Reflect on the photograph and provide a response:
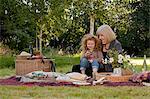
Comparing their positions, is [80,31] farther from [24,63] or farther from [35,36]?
[24,63]

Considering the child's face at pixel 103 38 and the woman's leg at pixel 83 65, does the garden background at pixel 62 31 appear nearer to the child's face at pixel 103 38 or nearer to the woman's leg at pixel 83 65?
the woman's leg at pixel 83 65

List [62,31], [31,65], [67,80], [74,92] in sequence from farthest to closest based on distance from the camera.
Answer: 1. [62,31]
2. [31,65]
3. [67,80]
4. [74,92]

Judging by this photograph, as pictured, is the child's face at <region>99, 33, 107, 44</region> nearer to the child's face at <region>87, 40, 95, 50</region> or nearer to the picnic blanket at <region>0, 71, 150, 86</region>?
the child's face at <region>87, 40, 95, 50</region>

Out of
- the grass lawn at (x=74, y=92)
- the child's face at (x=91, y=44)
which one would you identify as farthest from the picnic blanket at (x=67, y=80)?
the child's face at (x=91, y=44)

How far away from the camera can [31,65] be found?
7.52m

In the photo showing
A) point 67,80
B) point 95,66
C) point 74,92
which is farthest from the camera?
point 95,66

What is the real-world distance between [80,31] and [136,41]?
172 inches

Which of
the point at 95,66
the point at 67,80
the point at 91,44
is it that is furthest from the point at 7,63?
the point at 67,80

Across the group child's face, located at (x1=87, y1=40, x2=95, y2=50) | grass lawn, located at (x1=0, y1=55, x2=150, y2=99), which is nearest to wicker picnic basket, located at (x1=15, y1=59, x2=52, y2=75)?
child's face, located at (x1=87, y1=40, x2=95, y2=50)

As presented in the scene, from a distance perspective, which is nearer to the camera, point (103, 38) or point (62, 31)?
point (103, 38)

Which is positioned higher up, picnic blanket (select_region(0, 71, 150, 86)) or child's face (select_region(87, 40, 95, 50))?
child's face (select_region(87, 40, 95, 50))

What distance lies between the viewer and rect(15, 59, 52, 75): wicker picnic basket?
24.6ft

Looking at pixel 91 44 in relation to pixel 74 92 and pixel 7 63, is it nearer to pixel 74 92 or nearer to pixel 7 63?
pixel 74 92

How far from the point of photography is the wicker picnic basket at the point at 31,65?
7.48 m
